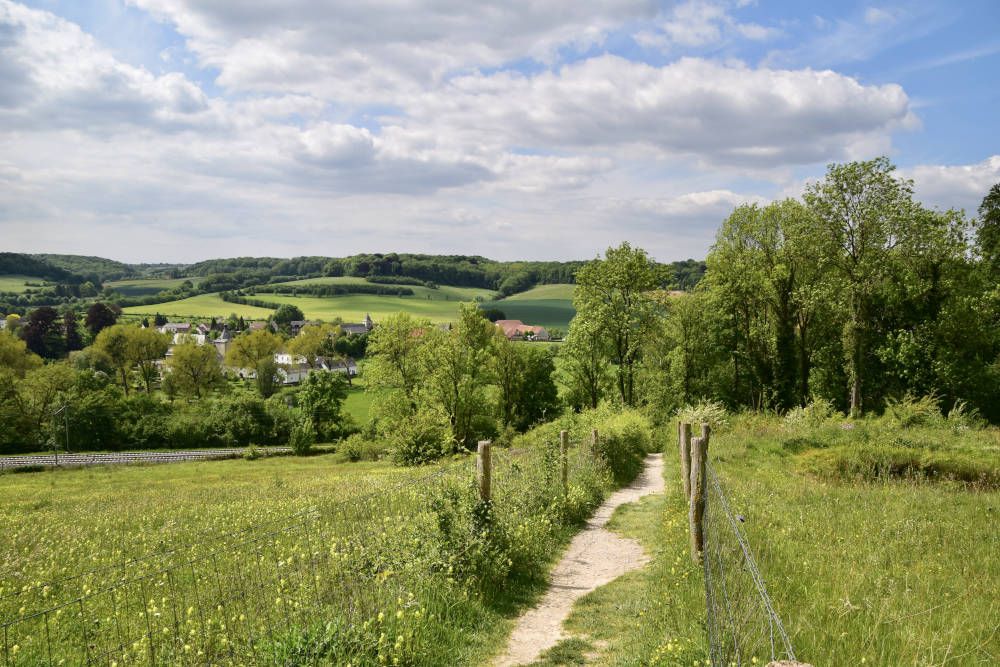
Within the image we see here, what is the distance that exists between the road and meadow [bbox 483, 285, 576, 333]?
222ft

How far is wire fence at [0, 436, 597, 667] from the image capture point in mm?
5661

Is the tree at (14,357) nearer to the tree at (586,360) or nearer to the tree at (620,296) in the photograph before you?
the tree at (586,360)

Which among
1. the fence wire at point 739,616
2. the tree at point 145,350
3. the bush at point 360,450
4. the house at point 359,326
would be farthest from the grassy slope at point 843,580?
the house at point 359,326

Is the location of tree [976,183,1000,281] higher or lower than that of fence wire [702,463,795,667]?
higher

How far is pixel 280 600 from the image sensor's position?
5.95 m

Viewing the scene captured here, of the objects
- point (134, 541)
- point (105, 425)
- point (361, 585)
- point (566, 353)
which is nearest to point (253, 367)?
point (105, 425)

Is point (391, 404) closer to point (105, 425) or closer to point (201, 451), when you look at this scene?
point (201, 451)

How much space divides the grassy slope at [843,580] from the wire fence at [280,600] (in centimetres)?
203

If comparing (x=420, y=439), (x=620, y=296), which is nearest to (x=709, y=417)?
(x=620, y=296)

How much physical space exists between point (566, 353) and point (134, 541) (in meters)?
31.7

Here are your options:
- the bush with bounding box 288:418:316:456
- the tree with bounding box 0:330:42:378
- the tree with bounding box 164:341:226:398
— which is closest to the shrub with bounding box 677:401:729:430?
the bush with bounding box 288:418:316:456

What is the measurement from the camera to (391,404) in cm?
4841

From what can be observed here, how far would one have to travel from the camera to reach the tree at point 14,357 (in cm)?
7612

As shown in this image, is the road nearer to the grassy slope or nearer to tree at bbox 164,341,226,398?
tree at bbox 164,341,226,398
